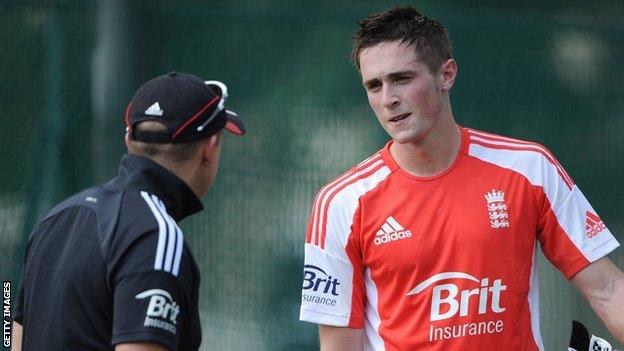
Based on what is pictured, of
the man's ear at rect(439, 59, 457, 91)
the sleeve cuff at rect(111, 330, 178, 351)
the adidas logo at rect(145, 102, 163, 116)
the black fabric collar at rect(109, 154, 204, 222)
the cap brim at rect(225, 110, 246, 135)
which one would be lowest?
the sleeve cuff at rect(111, 330, 178, 351)

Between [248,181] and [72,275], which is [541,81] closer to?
[248,181]

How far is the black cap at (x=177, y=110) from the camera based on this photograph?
320cm

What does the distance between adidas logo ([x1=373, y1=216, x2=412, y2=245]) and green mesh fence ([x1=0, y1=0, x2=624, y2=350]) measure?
1905 millimetres

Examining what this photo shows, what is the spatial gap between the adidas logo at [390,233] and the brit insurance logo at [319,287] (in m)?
0.22

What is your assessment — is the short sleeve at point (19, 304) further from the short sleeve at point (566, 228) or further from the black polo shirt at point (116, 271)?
the short sleeve at point (566, 228)

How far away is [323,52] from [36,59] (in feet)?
4.82

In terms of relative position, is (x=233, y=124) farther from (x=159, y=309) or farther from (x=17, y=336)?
(x=17, y=336)

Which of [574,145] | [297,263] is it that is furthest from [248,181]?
[574,145]

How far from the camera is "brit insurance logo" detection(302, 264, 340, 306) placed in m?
4.07

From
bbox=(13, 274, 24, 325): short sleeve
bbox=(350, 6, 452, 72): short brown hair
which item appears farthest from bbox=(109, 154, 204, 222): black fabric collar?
bbox=(350, 6, 452, 72): short brown hair

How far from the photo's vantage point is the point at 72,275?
3.04 meters

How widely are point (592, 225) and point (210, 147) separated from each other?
148cm

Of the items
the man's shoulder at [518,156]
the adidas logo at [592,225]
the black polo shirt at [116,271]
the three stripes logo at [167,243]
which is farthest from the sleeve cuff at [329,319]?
the three stripes logo at [167,243]

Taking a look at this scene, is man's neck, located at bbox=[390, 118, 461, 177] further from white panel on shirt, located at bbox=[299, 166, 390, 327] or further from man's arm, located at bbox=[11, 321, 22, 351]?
man's arm, located at bbox=[11, 321, 22, 351]
